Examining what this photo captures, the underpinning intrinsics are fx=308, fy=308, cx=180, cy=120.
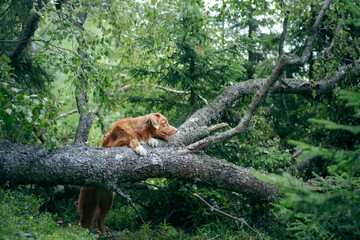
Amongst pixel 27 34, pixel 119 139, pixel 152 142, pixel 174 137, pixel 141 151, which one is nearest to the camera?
pixel 141 151

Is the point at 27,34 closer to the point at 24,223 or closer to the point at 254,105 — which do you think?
the point at 24,223

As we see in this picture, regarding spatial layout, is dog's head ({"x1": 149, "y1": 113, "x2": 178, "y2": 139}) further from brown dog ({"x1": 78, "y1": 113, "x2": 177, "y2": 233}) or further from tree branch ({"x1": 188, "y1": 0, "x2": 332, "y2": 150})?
tree branch ({"x1": 188, "y1": 0, "x2": 332, "y2": 150})

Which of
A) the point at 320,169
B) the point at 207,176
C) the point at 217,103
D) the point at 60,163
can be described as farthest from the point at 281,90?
the point at 60,163

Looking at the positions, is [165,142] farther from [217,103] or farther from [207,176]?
[217,103]

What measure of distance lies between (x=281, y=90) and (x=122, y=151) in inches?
168

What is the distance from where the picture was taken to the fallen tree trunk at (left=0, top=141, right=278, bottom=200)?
393cm

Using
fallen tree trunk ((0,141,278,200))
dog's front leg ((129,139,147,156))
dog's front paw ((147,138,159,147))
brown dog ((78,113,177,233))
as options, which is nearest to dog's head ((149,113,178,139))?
brown dog ((78,113,177,233))

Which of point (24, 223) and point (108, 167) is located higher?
point (108, 167)

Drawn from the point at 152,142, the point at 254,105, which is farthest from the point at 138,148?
the point at 254,105

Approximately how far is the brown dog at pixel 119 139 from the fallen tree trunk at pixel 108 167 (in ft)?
1.54

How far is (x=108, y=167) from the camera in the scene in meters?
4.04

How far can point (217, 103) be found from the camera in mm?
6168

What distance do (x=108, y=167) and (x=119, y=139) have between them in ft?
2.94

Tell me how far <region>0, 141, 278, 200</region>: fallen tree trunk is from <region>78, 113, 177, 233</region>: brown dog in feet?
1.54
